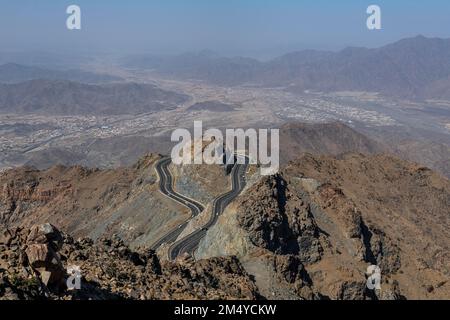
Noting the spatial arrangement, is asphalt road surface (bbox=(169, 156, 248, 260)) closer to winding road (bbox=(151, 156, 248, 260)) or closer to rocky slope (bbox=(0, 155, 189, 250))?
winding road (bbox=(151, 156, 248, 260))

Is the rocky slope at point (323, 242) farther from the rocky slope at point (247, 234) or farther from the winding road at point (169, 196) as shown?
the winding road at point (169, 196)

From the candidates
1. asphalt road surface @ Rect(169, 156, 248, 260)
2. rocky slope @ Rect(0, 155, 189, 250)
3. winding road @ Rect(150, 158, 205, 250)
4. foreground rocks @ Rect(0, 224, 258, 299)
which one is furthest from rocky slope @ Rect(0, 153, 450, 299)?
asphalt road surface @ Rect(169, 156, 248, 260)

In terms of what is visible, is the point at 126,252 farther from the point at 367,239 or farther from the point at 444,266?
the point at 444,266

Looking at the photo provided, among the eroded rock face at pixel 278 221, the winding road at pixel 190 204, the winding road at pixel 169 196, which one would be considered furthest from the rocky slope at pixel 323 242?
the winding road at pixel 169 196

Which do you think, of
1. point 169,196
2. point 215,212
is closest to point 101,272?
point 215,212

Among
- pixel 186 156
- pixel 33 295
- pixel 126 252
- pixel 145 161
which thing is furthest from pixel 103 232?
pixel 33 295

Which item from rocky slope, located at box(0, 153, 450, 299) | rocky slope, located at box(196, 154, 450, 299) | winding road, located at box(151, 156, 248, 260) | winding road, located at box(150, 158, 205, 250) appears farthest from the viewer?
winding road, located at box(150, 158, 205, 250)
